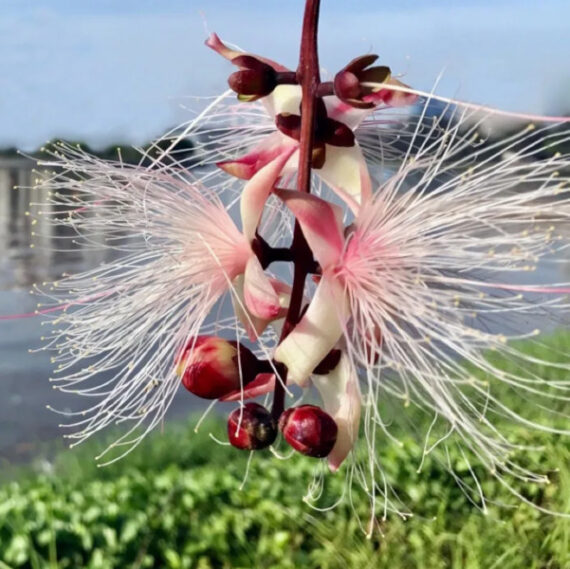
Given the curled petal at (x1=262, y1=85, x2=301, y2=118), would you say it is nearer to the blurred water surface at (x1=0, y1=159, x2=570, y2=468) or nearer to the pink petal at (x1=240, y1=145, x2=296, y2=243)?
the pink petal at (x1=240, y1=145, x2=296, y2=243)

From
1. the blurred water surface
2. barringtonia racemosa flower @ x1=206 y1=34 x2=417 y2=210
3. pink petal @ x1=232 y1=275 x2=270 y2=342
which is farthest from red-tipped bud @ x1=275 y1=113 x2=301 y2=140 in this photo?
the blurred water surface

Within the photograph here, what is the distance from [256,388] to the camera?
58cm

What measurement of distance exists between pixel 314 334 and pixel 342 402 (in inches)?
2.3

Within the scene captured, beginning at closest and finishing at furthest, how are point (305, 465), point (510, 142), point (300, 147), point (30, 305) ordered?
point (300, 147) → point (510, 142) → point (305, 465) → point (30, 305)

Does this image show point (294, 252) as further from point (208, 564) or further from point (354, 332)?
point (208, 564)

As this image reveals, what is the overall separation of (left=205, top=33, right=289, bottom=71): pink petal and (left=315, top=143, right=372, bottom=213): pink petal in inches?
2.4

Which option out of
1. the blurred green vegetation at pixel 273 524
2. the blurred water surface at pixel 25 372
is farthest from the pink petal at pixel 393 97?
the blurred green vegetation at pixel 273 524

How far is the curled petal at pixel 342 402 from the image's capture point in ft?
1.86

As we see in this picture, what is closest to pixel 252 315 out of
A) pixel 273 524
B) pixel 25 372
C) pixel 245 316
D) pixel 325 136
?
pixel 245 316

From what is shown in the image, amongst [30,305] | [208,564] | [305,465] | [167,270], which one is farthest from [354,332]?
[30,305]

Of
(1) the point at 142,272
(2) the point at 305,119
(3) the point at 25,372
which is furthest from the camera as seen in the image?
(3) the point at 25,372

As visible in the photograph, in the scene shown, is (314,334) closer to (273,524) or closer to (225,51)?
(225,51)

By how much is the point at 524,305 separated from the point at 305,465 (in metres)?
2.04

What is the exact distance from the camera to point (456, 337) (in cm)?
59
